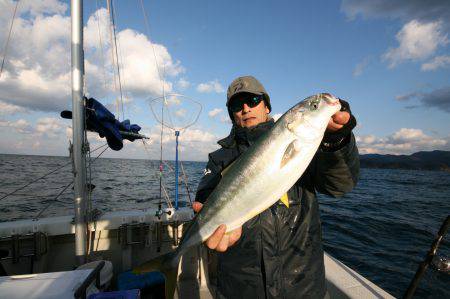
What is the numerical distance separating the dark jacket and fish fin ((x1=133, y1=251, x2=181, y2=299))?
580mm

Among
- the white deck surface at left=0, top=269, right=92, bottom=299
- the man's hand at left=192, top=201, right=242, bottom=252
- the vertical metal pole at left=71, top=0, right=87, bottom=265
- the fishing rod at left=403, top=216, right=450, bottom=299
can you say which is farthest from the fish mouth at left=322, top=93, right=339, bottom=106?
the vertical metal pole at left=71, top=0, right=87, bottom=265

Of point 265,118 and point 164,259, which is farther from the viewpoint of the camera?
point 265,118

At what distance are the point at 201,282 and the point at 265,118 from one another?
4318mm

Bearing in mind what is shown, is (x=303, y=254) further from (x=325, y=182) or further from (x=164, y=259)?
(x=164, y=259)

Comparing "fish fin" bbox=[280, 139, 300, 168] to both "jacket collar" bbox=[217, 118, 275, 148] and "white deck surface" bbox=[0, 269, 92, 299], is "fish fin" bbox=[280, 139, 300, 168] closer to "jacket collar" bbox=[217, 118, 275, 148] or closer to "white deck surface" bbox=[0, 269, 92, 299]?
"jacket collar" bbox=[217, 118, 275, 148]

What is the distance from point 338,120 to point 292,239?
A: 139 centimetres

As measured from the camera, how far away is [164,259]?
10.5 ft

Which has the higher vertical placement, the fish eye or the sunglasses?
the sunglasses

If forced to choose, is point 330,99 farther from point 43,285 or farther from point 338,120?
point 43,285

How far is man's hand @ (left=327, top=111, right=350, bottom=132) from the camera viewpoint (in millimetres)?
2406

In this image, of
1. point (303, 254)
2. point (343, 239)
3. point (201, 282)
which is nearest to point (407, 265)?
point (343, 239)

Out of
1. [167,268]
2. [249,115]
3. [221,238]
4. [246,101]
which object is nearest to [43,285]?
[167,268]

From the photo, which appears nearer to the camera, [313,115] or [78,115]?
[313,115]

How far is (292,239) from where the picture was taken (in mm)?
2846
